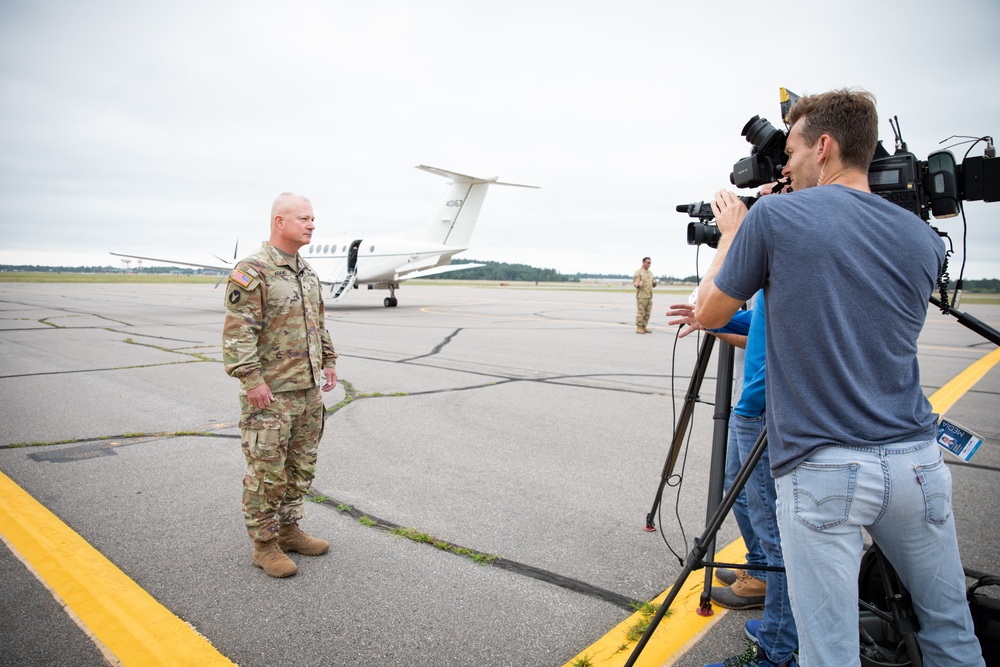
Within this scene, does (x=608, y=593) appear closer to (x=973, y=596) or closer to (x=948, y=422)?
(x=973, y=596)

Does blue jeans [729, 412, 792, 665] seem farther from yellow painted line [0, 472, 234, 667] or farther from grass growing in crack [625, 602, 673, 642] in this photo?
yellow painted line [0, 472, 234, 667]

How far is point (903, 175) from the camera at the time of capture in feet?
5.86

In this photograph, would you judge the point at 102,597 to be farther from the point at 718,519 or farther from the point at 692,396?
the point at 692,396

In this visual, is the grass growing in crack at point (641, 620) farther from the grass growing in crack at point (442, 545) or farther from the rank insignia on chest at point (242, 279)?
the rank insignia on chest at point (242, 279)

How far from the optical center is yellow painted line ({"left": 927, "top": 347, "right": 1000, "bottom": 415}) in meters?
6.90

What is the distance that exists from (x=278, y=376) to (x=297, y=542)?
932mm

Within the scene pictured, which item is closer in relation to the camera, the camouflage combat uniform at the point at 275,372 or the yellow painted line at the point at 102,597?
the yellow painted line at the point at 102,597

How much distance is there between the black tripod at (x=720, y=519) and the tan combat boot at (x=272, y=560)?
1820 millimetres

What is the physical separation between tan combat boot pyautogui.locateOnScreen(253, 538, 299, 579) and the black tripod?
1.82 meters

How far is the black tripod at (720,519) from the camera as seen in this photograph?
1.67 m

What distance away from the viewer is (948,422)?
195cm

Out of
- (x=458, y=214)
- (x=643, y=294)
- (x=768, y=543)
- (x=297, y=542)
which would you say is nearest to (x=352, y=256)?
(x=458, y=214)

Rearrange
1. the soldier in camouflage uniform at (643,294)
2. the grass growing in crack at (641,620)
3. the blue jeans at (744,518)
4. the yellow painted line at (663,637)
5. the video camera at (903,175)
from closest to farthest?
the video camera at (903,175) → the yellow painted line at (663,637) → the grass growing in crack at (641,620) → the blue jeans at (744,518) → the soldier in camouflage uniform at (643,294)

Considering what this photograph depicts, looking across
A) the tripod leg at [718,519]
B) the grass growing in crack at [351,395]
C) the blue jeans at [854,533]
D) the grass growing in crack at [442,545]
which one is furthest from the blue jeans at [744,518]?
the grass growing in crack at [351,395]
